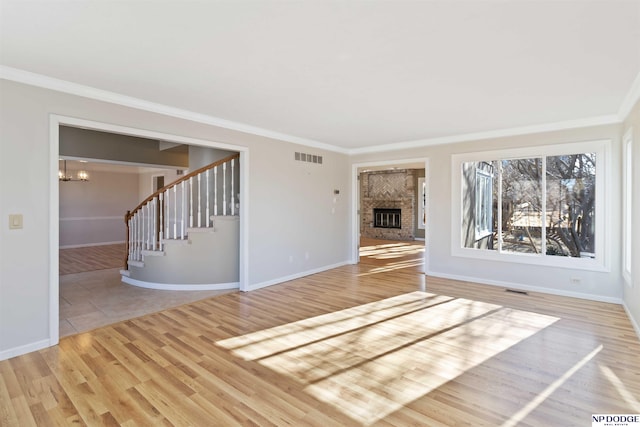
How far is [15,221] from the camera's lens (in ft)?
9.35

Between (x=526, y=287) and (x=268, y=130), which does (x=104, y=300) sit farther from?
(x=526, y=287)

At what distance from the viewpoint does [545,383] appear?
237cm

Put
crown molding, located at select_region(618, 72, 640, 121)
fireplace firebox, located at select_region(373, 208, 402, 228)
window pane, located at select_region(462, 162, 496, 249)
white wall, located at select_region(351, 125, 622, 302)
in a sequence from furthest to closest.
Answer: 1. fireplace firebox, located at select_region(373, 208, 402, 228)
2. window pane, located at select_region(462, 162, 496, 249)
3. white wall, located at select_region(351, 125, 622, 302)
4. crown molding, located at select_region(618, 72, 640, 121)

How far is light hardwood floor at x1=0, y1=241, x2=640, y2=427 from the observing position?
2.06m

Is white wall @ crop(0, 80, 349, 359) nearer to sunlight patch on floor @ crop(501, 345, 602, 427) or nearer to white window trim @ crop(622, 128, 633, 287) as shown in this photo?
sunlight patch on floor @ crop(501, 345, 602, 427)

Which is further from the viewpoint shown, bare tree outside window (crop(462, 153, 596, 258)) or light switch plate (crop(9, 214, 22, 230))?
bare tree outside window (crop(462, 153, 596, 258))

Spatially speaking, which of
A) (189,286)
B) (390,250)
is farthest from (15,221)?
(390,250)

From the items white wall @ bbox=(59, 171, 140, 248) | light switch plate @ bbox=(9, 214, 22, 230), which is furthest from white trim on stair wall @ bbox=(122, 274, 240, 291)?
white wall @ bbox=(59, 171, 140, 248)

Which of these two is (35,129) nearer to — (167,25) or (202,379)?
(167,25)

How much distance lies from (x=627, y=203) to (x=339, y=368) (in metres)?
4.27

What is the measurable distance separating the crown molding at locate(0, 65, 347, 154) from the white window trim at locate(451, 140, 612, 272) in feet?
10.6

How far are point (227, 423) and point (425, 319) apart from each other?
255 cm

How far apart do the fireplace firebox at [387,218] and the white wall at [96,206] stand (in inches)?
344

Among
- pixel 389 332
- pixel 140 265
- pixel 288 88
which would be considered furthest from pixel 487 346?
pixel 140 265
